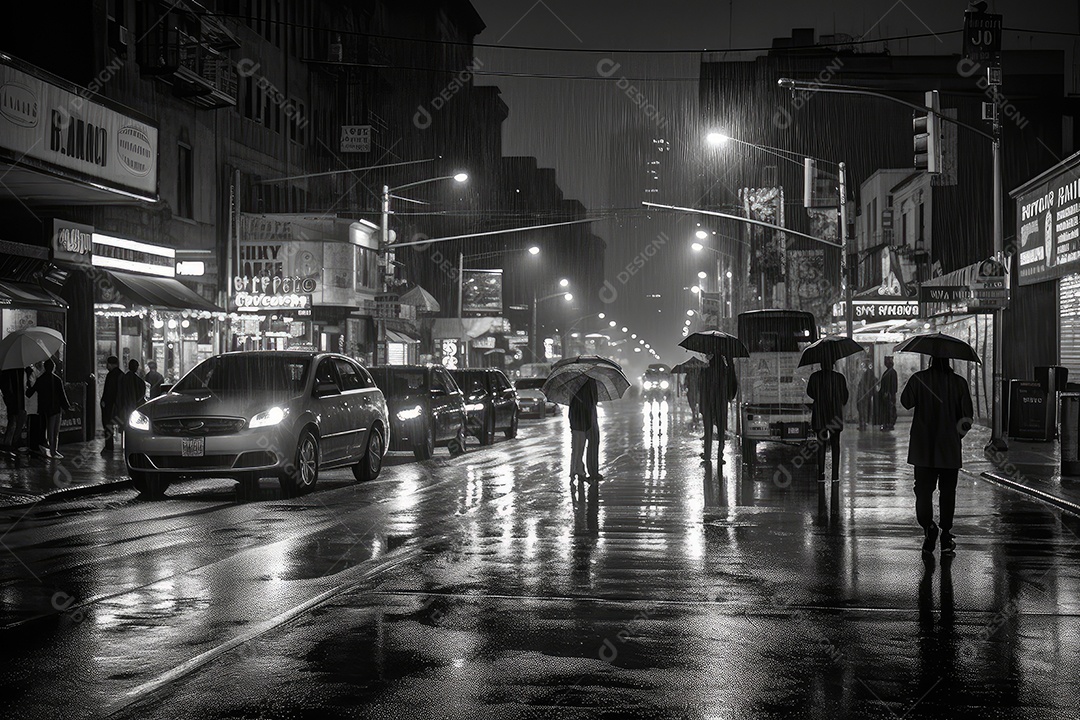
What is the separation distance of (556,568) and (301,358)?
335 inches

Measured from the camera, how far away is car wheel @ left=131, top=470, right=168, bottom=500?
1695 cm

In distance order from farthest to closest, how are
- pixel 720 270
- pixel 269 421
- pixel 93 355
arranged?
pixel 720 270 < pixel 93 355 < pixel 269 421

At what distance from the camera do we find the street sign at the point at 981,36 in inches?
890

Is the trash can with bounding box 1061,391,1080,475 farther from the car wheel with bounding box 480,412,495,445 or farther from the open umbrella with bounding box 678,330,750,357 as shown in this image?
the car wheel with bounding box 480,412,495,445

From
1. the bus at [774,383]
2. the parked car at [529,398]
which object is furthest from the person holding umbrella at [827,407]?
the parked car at [529,398]

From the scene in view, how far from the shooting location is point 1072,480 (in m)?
19.2

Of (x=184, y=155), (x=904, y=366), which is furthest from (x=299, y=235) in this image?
(x=904, y=366)

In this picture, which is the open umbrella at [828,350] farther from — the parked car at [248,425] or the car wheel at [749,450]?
the parked car at [248,425]

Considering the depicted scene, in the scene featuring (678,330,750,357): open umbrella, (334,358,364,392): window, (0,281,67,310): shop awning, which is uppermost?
(0,281,67,310): shop awning

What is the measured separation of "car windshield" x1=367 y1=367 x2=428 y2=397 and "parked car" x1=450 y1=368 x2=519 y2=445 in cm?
479

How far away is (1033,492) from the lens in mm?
17812

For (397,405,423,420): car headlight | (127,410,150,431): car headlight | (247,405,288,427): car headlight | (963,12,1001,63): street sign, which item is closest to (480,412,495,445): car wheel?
(397,405,423,420): car headlight

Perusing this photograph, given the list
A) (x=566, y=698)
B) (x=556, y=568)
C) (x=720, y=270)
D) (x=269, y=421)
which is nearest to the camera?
(x=566, y=698)

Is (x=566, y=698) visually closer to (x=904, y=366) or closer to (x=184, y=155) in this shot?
(x=184, y=155)
